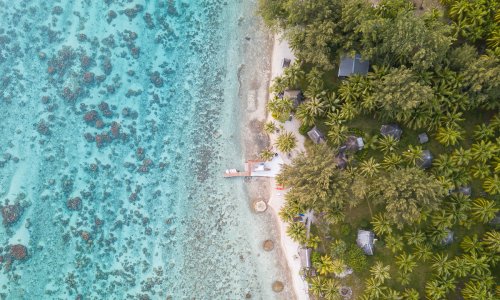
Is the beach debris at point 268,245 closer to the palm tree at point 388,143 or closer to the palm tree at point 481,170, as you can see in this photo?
the palm tree at point 388,143

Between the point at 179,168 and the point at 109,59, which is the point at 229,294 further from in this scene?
the point at 109,59

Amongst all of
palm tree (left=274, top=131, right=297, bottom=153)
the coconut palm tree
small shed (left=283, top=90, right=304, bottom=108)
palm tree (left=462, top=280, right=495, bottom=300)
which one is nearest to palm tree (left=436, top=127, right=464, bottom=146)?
the coconut palm tree

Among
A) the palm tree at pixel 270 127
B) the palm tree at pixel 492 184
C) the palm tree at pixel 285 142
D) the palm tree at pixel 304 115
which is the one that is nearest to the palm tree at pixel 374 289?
the palm tree at pixel 492 184

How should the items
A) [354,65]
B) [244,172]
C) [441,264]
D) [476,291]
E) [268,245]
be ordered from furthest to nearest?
[244,172]
[268,245]
[354,65]
[441,264]
[476,291]

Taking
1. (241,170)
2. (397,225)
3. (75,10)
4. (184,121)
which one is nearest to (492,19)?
(397,225)

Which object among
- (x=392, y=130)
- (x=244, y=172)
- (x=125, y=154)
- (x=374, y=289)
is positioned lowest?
(x=374, y=289)

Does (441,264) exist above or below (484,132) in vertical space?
below

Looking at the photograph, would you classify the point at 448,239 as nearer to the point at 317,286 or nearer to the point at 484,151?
the point at 484,151

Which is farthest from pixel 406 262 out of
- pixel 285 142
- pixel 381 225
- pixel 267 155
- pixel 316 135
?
pixel 267 155
